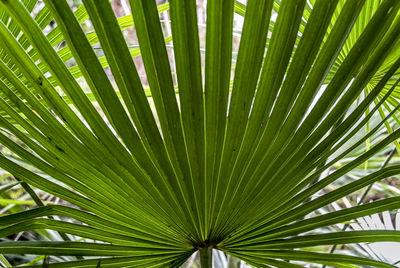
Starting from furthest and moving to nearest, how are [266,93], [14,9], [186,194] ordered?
[186,194], [266,93], [14,9]

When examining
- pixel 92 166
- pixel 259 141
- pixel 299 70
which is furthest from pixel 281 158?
pixel 92 166

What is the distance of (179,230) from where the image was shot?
0.74m

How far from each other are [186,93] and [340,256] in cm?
42

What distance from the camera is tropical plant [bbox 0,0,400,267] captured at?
502 mm

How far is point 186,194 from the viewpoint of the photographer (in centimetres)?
68

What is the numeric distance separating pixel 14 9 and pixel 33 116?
0.18 metres

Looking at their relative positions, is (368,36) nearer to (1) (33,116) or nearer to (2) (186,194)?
(2) (186,194)

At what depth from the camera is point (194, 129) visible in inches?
23.5

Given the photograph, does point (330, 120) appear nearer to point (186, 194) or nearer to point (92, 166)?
point (186, 194)

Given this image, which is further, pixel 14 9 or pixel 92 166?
pixel 92 166

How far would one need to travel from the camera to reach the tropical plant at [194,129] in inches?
19.8

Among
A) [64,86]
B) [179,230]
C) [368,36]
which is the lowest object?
[179,230]

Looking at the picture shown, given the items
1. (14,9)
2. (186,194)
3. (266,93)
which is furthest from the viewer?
(186,194)

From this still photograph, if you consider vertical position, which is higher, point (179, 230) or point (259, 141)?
point (259, 141)
